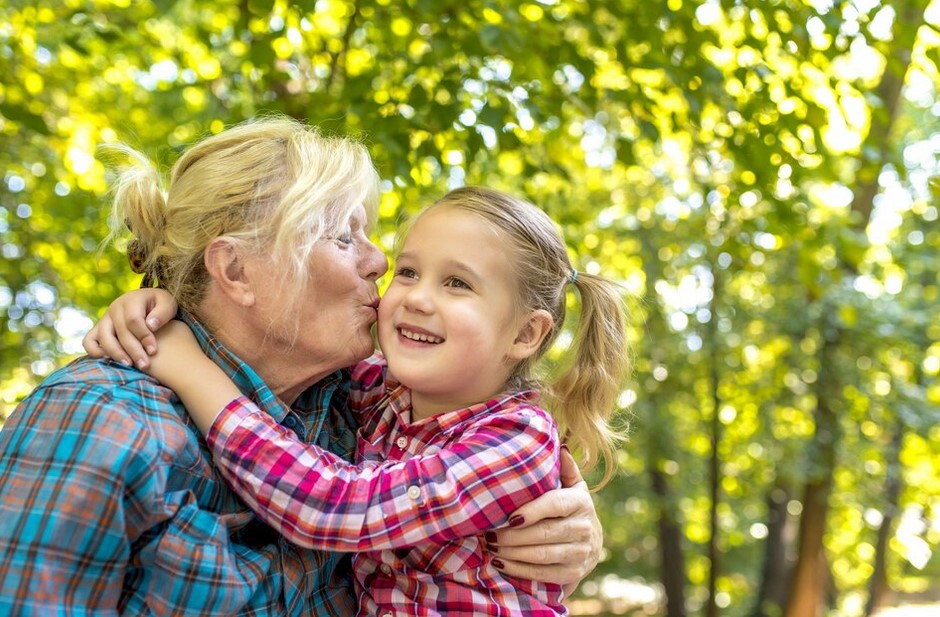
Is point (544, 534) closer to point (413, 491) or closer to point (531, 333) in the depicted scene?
point (413, 491)

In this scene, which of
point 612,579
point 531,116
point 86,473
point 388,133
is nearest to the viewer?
point 86,473

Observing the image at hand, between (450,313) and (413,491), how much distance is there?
16.2 inches

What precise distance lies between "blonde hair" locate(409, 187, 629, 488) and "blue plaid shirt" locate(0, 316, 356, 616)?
75 cm

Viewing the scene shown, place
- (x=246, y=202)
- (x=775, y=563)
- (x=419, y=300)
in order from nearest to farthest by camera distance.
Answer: (x=246, y=202), (x=419, y=300), (x=775, y=563)

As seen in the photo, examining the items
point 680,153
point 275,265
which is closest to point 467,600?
point 275,265

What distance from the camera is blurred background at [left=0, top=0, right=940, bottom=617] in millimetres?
3533

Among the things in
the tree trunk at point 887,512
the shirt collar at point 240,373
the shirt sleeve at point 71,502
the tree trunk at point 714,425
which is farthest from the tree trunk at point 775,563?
the shirt sleeve at point 71,502

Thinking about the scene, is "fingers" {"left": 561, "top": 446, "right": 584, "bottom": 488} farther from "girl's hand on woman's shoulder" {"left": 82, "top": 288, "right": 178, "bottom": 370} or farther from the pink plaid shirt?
"girl's hand on woman's shoulder" {"left": 82, "top": 288, "right": 178, "bottom": 370}

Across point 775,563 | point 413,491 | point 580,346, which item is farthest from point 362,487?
point 775,563

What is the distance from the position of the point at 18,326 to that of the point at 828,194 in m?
7.83

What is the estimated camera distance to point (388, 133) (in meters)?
3.13

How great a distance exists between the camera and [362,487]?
67.8 inches

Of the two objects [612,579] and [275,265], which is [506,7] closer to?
[275,265]

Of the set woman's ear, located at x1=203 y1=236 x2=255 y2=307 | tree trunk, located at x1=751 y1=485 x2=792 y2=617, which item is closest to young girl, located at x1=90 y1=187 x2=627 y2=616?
woman's ear, located at x1=203 y1=236 x2=255 y2=307
